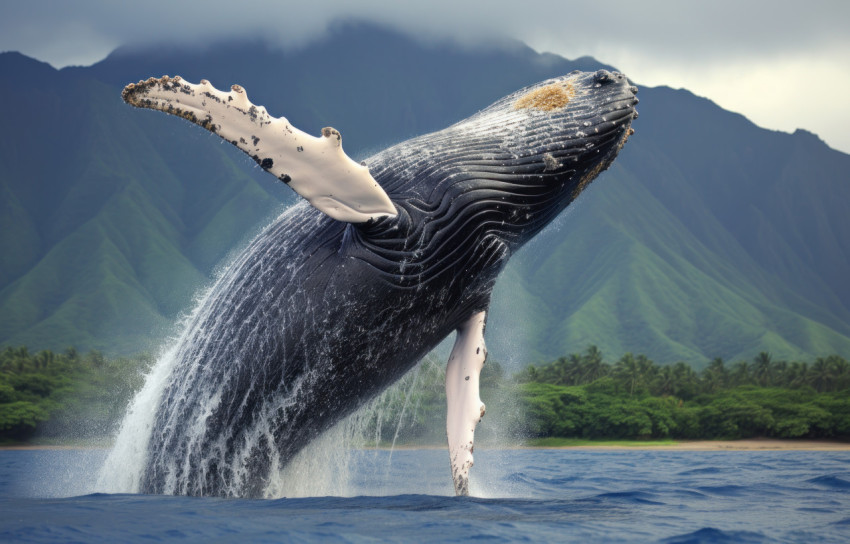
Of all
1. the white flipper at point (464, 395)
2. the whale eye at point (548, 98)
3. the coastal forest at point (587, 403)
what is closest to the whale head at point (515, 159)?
the whale eye at point (548, 98)

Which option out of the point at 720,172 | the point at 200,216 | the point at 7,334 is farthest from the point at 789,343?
the point at 7,334

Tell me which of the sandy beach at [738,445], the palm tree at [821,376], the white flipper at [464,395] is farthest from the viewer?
the palm tree at [821,376]

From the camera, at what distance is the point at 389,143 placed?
5792 inches

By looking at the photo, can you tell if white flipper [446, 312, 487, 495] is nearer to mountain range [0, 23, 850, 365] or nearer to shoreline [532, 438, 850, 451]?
shoreline [532, 438, 850, 451]

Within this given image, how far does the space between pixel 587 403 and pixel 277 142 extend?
46685mm

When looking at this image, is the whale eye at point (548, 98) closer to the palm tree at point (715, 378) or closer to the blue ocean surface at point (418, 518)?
the blue ocean surface at point (418, 518)

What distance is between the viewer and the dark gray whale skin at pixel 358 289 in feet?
18.3

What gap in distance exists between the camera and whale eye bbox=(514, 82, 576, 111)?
6.21m

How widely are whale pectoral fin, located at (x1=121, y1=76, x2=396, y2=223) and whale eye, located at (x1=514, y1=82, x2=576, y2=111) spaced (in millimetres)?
1577

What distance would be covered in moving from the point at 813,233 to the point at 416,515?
18650 centimetres

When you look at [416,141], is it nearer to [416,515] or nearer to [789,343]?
[416,515]

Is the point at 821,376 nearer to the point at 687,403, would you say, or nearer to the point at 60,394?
the point at 687,403

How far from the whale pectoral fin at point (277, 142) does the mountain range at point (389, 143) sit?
177ft

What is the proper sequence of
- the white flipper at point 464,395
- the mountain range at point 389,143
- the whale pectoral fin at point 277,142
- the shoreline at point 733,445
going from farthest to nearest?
the mountain range at point 389,143, the shoreline at point 733,445, the white flipper at point 464,395, the whale pectoral fin at point 277,142
